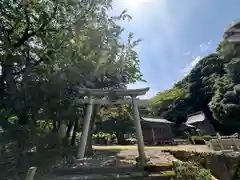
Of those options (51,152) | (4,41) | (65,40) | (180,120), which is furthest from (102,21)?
(180,120)

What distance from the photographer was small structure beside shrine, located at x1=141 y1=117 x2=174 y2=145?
3071 centimetres

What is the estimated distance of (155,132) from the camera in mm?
31891

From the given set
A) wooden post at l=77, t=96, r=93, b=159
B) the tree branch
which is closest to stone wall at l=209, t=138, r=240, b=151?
wooden post at l=77, t=96, r=93, b=159

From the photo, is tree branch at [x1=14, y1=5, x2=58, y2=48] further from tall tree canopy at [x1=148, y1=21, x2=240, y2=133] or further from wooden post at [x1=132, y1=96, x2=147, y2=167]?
tall tree canopy at [x1=148, y1=21, x2=240, y2=133]

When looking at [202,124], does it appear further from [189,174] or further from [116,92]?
[189,174]

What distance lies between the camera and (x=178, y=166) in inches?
304

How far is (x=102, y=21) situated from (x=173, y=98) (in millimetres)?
35672

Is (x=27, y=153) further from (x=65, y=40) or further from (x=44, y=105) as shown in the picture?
(x=65, y=40)

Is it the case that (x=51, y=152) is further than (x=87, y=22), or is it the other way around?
(x=87, y=22)

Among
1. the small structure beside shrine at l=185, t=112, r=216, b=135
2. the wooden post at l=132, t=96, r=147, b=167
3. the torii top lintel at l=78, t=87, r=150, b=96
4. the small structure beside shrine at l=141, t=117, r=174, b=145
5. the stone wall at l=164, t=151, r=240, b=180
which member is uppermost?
the small structure beside shrine at l=185, t=112, r=216, b=135

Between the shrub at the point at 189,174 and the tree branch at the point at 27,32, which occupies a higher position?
the tree branch at the point at 27,32

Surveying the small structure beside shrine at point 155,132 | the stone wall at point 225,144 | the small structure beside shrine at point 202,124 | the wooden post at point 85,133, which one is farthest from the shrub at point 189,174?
the small structure beside shrine at point 202,124

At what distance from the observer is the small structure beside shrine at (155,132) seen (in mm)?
30708

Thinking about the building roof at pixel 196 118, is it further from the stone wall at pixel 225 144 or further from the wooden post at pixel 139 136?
the wooden post at pixel 139 136
